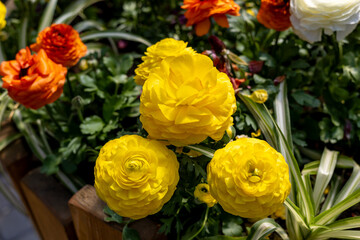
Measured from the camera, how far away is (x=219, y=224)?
3.12 ft

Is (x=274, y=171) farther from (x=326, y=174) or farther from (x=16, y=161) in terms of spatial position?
(x=16, y=161)

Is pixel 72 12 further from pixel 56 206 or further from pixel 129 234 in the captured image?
pixel 129 234

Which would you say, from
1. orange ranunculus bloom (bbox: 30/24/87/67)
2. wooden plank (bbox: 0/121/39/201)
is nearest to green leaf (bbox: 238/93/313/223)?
orange ranunculus bloom (bbox: 30/24/87/67)

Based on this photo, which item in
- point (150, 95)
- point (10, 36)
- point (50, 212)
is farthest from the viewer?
point (10, 36)

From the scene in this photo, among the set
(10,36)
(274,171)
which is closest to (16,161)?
(10,36)

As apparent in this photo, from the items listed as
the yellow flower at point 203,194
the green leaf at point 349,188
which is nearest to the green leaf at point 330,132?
the green leaf at point 349,188

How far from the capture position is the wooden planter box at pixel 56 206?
0.85 metres

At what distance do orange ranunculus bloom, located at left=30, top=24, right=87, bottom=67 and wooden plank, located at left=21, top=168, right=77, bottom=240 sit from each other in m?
0.41

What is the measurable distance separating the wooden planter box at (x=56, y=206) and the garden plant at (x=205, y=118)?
0.03 meters

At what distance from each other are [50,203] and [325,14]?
928 millimetres

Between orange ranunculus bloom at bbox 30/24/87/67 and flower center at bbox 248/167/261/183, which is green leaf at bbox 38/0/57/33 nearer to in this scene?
orange ranunculus bloom at bbox 30/24/87/67

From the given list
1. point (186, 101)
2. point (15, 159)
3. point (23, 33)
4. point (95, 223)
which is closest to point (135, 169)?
point (186, 101)

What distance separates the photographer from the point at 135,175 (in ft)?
1.85

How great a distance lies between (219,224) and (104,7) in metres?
1.41
